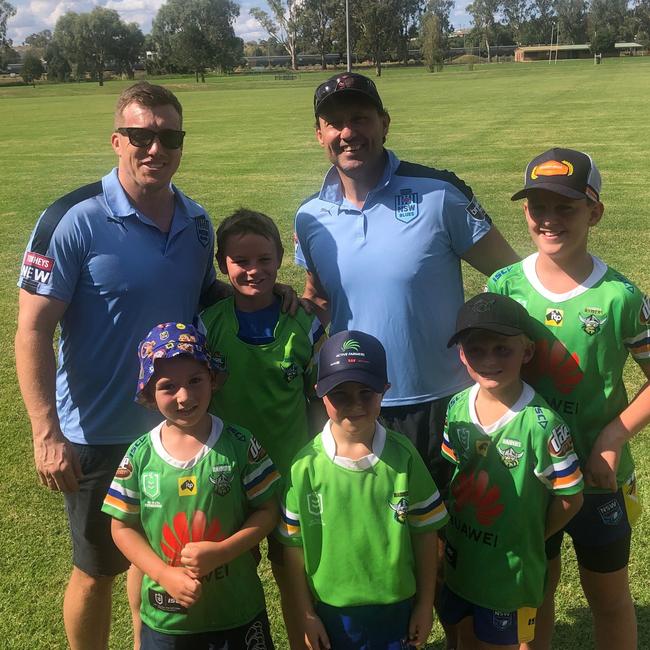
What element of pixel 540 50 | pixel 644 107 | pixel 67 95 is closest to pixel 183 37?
pixel 67 95

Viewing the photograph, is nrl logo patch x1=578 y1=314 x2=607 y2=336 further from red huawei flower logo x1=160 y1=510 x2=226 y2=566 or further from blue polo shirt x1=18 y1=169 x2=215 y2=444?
blue polo shirt x1=18 y1=169 x2=215 y2=444

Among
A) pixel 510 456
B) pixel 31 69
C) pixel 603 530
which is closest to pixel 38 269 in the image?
pixel 510 456

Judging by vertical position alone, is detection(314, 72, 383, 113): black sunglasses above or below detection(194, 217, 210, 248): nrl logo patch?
above

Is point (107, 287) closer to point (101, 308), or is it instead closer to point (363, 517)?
point (101, 308)

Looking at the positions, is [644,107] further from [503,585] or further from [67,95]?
[67,95]

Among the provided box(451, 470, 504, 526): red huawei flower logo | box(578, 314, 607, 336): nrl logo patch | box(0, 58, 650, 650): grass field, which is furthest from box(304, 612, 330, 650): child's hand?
box(578, 314, 607, 336): nrl logo patch

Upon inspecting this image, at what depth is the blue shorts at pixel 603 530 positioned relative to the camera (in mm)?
2711

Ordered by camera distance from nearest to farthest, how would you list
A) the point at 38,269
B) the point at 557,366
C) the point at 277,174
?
the point at 557,366
the point at 38,269
the point at 277,174

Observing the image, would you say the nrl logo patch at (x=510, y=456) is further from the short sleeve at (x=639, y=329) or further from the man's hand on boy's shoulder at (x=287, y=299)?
the man's hand on boy's shoulder at (x=287, y=299)

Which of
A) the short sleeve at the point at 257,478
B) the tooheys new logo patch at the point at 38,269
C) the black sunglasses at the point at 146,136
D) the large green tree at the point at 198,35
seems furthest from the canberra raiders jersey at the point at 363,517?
the large green tree at the point at 198,35

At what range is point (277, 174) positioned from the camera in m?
16.0

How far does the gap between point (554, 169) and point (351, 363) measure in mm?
1056

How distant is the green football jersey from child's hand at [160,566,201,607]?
2.30ft

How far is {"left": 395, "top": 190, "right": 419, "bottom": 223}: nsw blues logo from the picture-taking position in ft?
9.83
